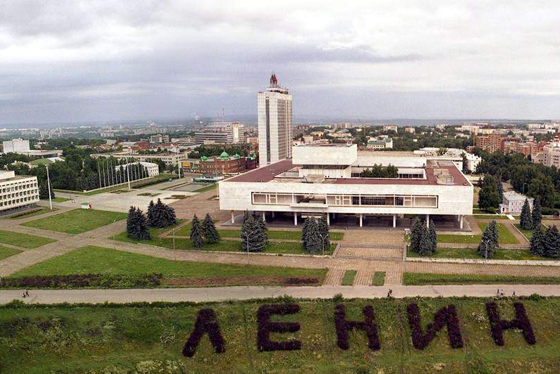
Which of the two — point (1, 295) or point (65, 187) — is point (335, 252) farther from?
point (65, 187)

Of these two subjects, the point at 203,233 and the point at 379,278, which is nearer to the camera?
the point at 379,278

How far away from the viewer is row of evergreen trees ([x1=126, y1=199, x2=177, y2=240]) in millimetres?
51969

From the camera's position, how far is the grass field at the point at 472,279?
35.7m

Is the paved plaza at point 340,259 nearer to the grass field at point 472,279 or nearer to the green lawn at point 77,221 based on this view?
the grass field at point 472,279

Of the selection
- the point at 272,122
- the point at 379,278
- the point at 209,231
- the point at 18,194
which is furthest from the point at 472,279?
the point at 272,122

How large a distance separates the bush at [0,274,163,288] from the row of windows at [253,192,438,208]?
68.1 ft

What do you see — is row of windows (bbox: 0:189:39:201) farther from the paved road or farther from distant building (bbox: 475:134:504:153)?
distant building (bbox: 475:134:504:153)

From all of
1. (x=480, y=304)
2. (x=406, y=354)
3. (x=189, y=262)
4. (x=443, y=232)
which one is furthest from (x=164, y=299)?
(x=443, y=232)

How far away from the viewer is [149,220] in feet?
191

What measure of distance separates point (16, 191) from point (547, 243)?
6950cm

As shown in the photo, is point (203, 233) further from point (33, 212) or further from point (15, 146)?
point (15, 146)

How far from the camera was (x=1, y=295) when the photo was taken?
35.4 metres

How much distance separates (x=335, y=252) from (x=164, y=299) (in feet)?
59.5

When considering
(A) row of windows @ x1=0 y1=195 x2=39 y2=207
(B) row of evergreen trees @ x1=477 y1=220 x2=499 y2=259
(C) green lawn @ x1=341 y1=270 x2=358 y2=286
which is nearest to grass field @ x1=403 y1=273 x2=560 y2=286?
(C) green lawn @ x1=341 y1=270 x2=358 y2=286
